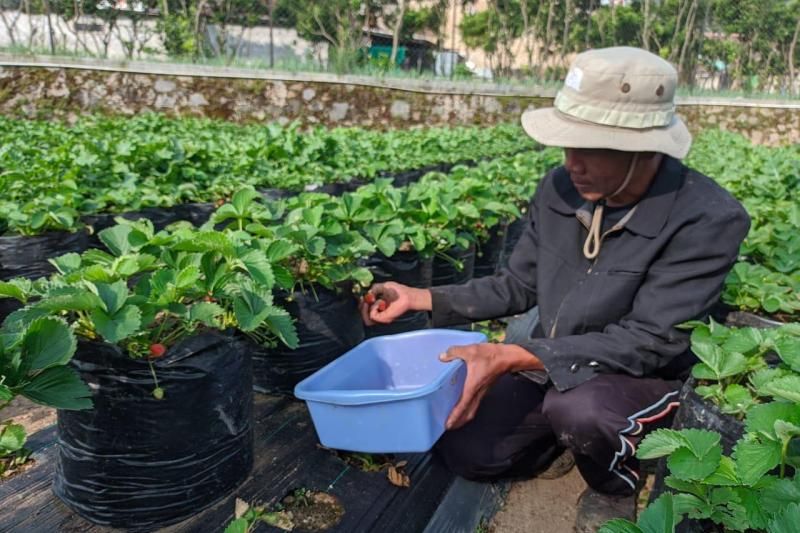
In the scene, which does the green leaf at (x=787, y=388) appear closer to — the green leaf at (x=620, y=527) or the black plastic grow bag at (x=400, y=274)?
the green leaf at (x=620, y=527)

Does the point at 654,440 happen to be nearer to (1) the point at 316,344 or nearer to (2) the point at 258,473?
(2) the point at 258,473

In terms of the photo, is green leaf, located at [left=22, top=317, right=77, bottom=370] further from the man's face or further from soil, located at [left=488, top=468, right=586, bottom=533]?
the man's face

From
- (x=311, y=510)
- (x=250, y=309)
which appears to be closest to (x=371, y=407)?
(x=311, y=510)

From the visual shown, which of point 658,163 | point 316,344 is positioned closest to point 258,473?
point 316,344

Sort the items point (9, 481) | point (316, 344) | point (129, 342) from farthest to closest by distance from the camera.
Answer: point (316, 344)
point (9, 481)
point (129, 342)

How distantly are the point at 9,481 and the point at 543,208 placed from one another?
1750 millimetres

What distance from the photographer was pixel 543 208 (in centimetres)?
220

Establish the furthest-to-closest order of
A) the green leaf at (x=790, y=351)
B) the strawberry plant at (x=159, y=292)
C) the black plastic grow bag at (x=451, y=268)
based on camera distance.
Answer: the black plastic grow bag at (x=451, y=268)
the strawberry plant at (x=159, y=292)
the green leaf at (x=790, y=351)

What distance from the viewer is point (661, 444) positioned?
111 centimetres

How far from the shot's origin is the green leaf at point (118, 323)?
128 cm

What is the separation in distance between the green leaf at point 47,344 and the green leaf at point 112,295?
21 centimetres

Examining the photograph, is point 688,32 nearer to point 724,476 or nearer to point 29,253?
point 29,253

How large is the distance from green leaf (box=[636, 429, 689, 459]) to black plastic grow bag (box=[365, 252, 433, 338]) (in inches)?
59.7

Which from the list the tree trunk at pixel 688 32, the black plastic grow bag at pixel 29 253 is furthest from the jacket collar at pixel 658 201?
the tree trunk at pixel 688 32
